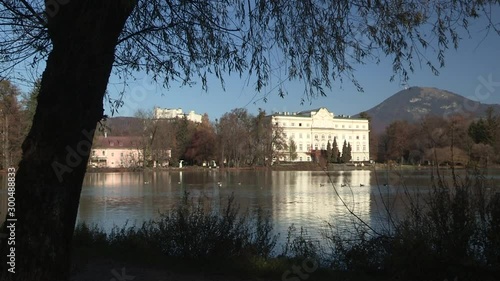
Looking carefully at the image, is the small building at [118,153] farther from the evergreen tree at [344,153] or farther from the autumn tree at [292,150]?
the evergreen tree at [344,153]

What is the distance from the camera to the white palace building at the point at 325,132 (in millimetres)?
98188

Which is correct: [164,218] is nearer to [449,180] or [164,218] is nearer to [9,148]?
[449,180]

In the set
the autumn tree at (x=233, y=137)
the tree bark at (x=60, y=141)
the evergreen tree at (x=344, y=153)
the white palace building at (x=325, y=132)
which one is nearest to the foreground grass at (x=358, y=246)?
the tree bark at (x=60, y=141)

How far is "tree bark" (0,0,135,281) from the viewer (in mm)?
3180

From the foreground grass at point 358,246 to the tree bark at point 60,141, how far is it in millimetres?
3296

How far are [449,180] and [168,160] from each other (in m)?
84.8

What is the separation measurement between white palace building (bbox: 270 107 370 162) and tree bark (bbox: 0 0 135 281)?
9264 centimetres

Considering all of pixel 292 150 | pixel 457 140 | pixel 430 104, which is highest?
pixel 292 150

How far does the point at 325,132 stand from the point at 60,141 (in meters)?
96.4

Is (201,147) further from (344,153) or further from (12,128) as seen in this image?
(12,128)

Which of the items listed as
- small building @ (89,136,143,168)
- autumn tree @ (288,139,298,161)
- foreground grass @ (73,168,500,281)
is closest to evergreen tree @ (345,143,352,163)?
autumn tree @ (288,139,298,161)

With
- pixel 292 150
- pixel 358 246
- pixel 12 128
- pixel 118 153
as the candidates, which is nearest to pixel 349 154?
pixel 292 150

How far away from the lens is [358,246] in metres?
7.17

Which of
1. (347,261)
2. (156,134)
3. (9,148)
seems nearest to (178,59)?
(347,261)
